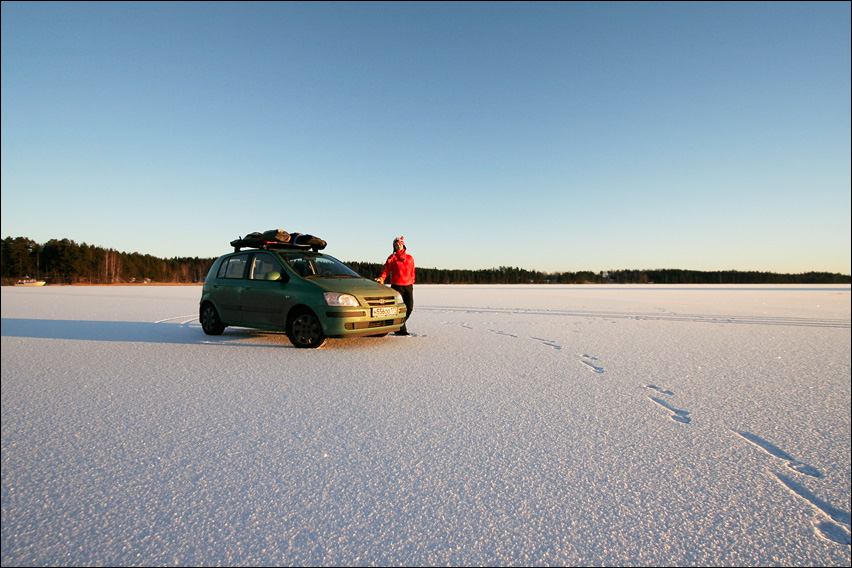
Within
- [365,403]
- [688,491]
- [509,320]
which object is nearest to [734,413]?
[688,491]

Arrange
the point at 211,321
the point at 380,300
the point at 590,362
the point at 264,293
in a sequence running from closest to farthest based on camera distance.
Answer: the point at 590,362, the point at 380,300, the point at 264,293, the point at 211,321

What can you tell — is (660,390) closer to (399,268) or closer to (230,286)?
(399,268)

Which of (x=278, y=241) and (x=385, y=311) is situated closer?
(x=385, y=311)

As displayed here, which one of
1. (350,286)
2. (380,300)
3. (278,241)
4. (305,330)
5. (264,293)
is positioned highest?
(278,241)

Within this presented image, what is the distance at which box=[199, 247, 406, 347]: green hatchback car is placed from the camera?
6.94m

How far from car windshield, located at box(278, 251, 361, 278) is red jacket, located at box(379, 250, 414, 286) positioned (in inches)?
36.0

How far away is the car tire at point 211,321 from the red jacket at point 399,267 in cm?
336

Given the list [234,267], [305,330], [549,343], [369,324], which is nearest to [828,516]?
A: [549,343]

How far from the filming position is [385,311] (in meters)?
7.34

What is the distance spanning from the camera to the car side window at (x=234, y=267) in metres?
8.28

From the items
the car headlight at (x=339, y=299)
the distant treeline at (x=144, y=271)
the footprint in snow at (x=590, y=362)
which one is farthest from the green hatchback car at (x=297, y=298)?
the distant treeline at (x=144, y=271)

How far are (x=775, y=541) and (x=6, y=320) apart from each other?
52.0ft

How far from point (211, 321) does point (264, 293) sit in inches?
69.7

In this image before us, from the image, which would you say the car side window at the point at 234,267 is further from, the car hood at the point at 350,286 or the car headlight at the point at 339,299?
the car headlight at the point at 339,299
